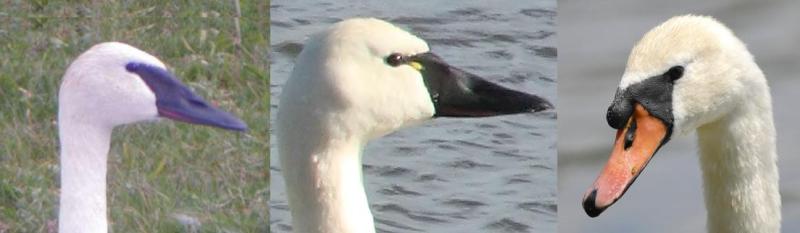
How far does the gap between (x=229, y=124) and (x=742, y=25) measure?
1494mm

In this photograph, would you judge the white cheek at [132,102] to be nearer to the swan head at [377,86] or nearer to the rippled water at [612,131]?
the swan head at [377,86]

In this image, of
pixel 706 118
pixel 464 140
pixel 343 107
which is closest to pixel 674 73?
pixel 706 118

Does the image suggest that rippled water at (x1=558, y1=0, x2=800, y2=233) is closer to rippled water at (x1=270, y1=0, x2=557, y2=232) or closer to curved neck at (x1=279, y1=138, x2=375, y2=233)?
rippled water at (x1=270, y1=0, x2=557, y2=232)

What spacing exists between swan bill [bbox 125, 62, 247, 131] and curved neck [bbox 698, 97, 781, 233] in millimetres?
893

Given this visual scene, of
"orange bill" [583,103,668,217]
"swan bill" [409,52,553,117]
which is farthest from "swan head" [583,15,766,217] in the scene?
"swan bill" [409,52,553,117]

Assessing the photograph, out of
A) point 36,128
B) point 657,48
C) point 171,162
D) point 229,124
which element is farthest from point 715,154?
point 36,128

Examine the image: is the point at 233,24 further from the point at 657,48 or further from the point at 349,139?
the point at 657,48

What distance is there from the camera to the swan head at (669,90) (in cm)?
313

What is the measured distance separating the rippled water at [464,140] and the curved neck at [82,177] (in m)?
0.64

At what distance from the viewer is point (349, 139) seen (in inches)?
134

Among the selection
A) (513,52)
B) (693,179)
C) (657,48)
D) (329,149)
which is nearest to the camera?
(657,48)

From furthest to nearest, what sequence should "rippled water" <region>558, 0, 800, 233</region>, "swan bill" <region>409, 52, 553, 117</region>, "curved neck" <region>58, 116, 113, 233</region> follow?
"rippled water" <region>558, 0, 800, 233</region> → "swan bill" <region>409, 52, 553, 117</region> → "curved neck" <region>58, 116, 113, 233</region>

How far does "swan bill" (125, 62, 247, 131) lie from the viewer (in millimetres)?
3398

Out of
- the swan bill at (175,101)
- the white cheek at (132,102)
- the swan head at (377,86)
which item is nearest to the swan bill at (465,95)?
the swan head at (377,86)
